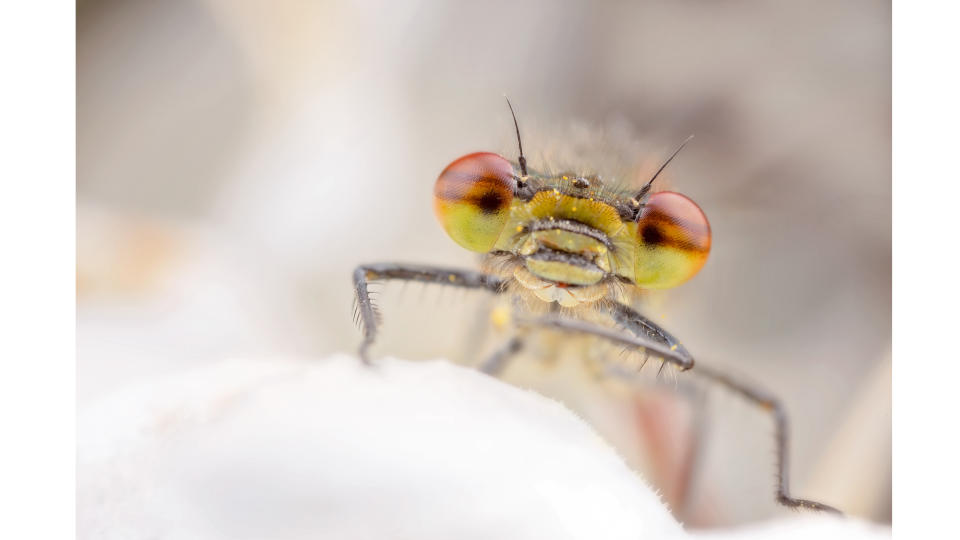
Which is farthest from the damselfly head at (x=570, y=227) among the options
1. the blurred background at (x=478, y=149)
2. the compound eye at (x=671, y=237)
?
the blurred background at (x=478, y=149)

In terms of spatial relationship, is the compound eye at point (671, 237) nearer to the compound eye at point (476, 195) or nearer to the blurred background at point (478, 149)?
the compound eye at point (476, 195)

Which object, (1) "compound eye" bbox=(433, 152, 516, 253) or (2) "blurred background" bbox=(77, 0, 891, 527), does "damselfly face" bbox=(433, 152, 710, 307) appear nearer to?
(1) "compound eye" bbox=(433, 152, 516, 253)

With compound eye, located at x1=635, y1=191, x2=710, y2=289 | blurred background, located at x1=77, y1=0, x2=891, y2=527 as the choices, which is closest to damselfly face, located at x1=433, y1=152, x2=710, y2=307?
compound eye, located at x1=635, y1=191, x2=710, y2=289

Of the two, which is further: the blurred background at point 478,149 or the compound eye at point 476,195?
the blurred background at point 478,149

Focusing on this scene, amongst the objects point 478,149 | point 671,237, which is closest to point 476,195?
point 671,237

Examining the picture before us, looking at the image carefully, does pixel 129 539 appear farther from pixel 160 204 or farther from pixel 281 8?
pixel 281 8
